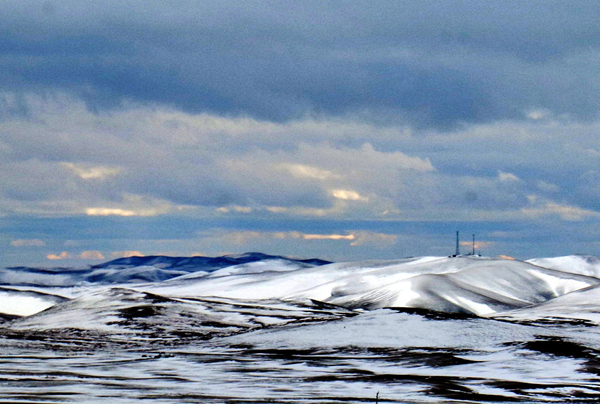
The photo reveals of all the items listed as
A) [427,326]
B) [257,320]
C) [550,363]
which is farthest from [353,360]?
[257,320]

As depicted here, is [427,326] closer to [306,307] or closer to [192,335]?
[192,335]

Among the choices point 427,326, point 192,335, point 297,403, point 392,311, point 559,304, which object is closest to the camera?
point 297,403

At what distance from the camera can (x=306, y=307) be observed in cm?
18950

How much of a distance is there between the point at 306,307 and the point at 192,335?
62.6m

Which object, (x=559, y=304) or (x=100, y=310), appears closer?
(x=100, y=310)

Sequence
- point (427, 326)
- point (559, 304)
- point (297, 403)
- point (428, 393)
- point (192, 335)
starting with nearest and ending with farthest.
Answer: point (297, 403) → point (428, 393) → point (427, 326) → point (192, 335) → point (559, 304)

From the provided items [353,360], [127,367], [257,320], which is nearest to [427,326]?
[353,360]

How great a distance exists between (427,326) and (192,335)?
132 feet

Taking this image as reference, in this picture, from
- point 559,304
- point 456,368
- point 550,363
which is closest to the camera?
point 456,368

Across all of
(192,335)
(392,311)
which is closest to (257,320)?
(192,335)

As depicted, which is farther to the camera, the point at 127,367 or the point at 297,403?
the point at 127,367

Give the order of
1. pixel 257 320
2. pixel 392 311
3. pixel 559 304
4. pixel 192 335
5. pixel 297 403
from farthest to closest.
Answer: pixel 559 304 < pixel 257 320 < pixel 192 335 < pixel 392 311 < pixel 297 403

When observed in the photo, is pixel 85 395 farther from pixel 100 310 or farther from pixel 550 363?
pixel 100 310

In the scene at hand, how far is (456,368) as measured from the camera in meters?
71.8
